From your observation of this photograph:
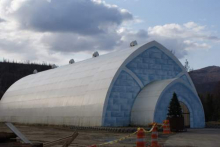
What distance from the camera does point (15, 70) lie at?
115 meters

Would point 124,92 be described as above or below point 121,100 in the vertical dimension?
above

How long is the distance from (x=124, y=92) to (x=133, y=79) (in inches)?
67.8

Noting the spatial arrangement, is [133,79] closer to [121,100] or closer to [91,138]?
[121,100]

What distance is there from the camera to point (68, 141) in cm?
1423

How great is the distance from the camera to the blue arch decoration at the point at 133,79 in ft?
104

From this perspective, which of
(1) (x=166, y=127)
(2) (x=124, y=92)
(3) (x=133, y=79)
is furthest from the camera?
(3) (x=133, y=79)

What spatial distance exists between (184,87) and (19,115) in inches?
1013

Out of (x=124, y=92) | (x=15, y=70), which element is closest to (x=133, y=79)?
(x=124, y=92)

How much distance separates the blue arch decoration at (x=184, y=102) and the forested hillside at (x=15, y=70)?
80893 mm

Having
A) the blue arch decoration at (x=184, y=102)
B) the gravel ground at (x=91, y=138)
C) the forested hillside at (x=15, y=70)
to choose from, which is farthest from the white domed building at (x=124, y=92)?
the forested hillside at (x=15, y=70)

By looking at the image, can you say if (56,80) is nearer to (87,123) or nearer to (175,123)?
(87,123)

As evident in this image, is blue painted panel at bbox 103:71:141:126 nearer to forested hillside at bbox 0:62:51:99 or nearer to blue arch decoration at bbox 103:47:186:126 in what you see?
blue arch decoration at bbox 103:47:186:126

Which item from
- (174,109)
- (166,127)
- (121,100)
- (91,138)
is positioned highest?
(121,100)

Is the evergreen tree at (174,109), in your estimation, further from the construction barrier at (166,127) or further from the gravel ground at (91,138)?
the gravel ground at (91,138)
